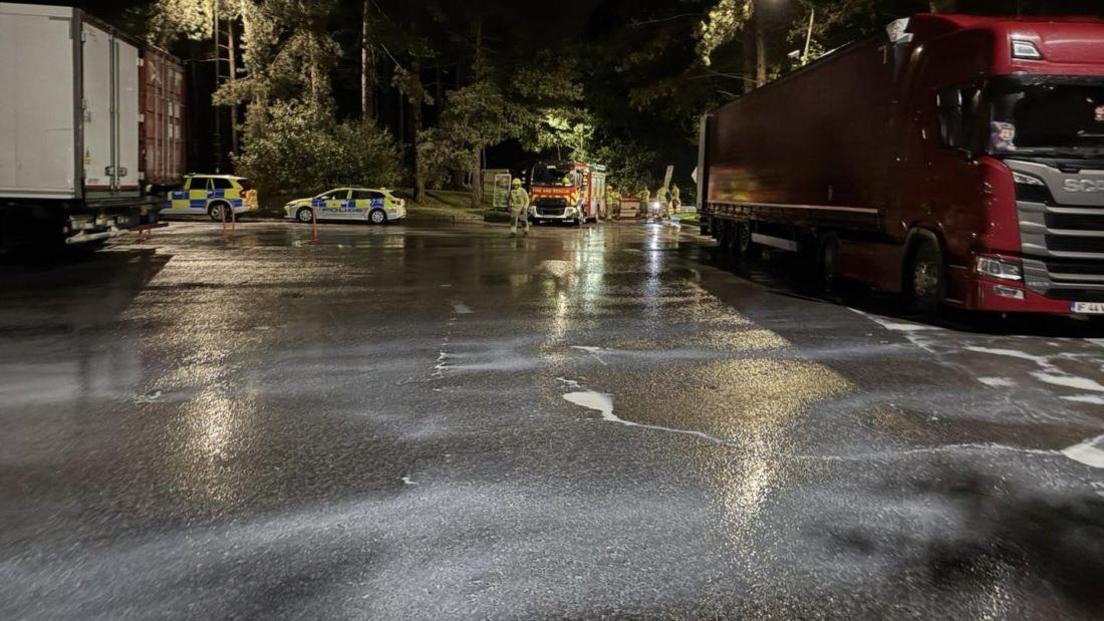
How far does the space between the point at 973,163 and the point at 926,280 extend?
69.3 inches

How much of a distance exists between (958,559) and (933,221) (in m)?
7.75

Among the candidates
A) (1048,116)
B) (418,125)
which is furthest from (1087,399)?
(418,125)

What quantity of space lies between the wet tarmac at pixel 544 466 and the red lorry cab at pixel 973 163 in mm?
768

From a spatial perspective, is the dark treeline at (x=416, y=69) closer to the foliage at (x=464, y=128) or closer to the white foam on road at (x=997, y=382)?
the foliage at (x=464, y=128)

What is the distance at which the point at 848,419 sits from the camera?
6562 mm

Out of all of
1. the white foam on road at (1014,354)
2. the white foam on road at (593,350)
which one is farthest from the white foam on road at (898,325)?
the white foam on road at (593,350)

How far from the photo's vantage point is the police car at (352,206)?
117 ft

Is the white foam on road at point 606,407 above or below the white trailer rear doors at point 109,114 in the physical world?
below

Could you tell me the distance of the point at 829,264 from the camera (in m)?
14.9

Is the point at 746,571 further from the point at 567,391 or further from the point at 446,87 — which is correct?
the point at 446,87

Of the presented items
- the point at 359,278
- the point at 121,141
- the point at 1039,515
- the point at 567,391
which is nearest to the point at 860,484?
the point at 1039,515

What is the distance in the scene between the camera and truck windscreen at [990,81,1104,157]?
10.0 meters

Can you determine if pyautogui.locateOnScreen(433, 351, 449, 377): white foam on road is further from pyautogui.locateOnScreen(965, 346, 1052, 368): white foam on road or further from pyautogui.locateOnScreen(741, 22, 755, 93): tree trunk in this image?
pyautogui.locateOnScreen(741, 22, 755, 93): tree trunk

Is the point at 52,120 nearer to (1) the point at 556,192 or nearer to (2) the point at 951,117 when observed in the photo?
(2) the point at 951,117
